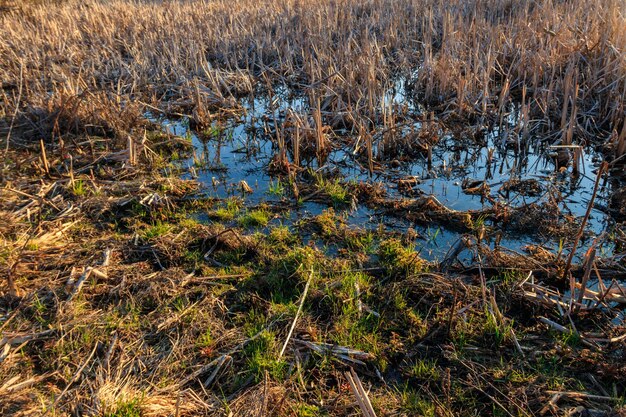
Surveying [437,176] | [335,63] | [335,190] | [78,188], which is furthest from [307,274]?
[335,63]

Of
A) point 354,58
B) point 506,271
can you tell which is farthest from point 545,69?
point 506,271

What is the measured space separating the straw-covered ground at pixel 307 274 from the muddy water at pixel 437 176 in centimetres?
15

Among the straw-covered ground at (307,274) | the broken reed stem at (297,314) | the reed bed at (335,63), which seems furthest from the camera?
the reed bed at (335,63)

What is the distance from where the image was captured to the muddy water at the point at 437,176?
14.2 ft

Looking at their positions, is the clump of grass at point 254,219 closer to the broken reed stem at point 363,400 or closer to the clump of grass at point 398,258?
the clump of grass at point 398,258

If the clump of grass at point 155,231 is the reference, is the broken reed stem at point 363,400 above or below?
above

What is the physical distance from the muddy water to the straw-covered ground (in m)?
0.15

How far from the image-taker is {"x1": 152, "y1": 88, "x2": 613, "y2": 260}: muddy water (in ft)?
14.2

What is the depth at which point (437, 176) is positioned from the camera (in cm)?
541

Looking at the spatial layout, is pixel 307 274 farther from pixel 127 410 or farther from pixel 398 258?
pixel 127 410

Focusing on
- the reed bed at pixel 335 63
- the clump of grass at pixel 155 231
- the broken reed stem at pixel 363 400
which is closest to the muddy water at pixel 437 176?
the reed bed at pixel 335 63

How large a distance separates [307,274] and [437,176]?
259 cm

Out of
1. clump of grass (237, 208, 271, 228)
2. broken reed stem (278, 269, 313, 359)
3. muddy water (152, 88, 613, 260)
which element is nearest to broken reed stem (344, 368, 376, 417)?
broken reed stem (278, 269, 313, 359)

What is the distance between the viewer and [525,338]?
299cm
